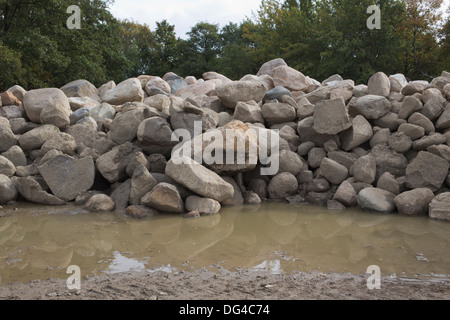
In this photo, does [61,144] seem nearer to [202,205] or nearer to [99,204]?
[99,204]

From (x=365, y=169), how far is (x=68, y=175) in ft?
16.0

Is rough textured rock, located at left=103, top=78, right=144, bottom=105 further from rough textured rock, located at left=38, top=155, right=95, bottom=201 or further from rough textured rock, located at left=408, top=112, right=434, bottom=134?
rough textured rock, located at left=408, top=112, right=434, bottom=134

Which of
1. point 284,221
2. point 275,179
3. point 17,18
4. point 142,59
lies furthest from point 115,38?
point 284,221

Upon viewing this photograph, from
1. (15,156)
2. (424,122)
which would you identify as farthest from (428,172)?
(15,156)

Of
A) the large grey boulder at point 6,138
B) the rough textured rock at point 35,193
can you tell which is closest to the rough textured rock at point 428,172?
the rough textured rock at point 35,193

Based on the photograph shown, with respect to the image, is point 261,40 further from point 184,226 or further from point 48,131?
point 184,226

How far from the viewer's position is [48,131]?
8883 mm

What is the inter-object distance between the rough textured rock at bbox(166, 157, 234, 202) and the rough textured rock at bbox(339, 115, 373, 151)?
8.22 feet

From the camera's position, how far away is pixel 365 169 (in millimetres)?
7734

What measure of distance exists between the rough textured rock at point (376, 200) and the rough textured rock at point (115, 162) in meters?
3.83

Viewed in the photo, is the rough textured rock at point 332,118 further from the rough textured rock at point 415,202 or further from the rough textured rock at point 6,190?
the rough textured rock at point 6,190

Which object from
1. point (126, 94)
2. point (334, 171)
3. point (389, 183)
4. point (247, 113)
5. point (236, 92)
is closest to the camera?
point (389, 183)

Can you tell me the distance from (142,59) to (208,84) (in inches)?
656
